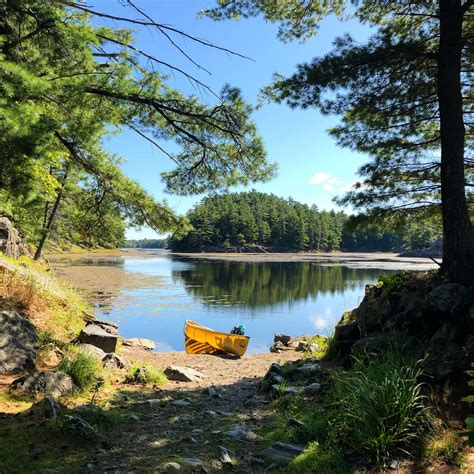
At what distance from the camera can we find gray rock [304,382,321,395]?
19.4 feet

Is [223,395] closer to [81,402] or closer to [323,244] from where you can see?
[81,402]

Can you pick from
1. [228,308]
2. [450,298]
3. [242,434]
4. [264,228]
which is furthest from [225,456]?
[264,228]

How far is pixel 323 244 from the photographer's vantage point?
143 m

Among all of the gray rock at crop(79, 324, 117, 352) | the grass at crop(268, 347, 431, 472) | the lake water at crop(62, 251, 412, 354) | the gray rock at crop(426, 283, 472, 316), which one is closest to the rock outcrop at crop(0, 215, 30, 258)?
the lake water at crop(62, 251, 412, 354)

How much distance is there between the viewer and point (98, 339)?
8.92 metres

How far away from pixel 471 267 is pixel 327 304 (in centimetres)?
2394

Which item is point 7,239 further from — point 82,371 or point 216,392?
point 216,392

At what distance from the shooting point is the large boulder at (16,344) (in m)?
5.94

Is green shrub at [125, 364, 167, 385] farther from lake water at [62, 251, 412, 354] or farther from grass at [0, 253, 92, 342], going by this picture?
lake water at [62, 251, 412, 354]

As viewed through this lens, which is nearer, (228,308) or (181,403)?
(181,403)

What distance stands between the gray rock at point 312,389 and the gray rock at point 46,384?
11.0 ft

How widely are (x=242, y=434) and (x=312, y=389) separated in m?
1.82

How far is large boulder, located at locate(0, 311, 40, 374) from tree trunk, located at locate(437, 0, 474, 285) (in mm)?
7026

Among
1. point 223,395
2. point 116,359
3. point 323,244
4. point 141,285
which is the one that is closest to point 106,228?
point 116,359
